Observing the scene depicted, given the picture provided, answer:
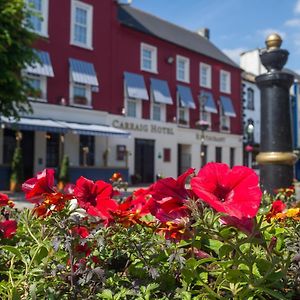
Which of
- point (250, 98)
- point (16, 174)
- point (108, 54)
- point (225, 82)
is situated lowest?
point (16, 174)

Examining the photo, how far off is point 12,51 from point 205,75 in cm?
1832

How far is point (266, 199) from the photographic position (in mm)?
3570

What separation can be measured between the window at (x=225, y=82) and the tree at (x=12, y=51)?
19.1m

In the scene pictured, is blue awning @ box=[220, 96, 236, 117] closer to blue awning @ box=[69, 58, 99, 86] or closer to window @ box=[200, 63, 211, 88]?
window @ box=[200, 63, 211, 88]

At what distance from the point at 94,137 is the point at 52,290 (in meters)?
19.1

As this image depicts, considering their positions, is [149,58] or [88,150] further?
[149,58]

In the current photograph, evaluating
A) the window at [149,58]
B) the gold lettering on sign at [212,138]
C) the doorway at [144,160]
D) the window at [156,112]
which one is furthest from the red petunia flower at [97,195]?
the gold lettering on sign at [212,138]

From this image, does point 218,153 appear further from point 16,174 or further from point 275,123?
point 275,123

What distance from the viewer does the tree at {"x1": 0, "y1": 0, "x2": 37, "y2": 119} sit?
10969mm

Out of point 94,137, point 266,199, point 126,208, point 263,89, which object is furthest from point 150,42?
point 126,208

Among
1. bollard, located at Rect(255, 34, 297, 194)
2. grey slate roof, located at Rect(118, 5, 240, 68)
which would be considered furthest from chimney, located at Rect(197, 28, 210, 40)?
bollard, located at Rect(255, 34, 297, 194)

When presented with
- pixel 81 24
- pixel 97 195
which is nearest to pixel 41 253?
pixel 97 195

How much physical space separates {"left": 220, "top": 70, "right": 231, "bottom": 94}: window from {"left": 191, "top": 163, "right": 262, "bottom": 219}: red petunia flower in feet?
93.9

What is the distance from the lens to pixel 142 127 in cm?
2320
